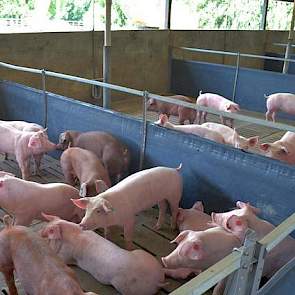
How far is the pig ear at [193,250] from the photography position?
201cm

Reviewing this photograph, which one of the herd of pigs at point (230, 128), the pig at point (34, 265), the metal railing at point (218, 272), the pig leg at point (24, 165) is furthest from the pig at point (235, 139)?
the metal railing at point (218, 272)

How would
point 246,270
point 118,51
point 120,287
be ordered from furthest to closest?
point 118,51 → point 120,287 → point 246,270

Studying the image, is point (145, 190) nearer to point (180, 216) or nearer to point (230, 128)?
point (180, 216)

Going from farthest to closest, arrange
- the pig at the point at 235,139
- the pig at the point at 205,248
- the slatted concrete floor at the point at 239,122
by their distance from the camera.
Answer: the slatted concrete floor at the point at 239,122 → the pig at the point at 235,139 → the pig at the point at 205,248

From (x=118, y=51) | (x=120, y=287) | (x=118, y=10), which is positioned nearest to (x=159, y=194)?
(x=120, y=287)

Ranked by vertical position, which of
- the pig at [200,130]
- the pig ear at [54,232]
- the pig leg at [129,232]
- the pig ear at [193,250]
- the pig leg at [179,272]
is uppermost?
the pig at [200,130]

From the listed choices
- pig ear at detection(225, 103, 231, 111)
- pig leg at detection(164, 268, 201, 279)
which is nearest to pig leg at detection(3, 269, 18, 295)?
pig leg at detection(164, 268, 201, 279)

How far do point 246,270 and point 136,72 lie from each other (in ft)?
20.7

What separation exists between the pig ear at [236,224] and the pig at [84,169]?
3.11 feet

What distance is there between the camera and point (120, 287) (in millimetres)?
2096

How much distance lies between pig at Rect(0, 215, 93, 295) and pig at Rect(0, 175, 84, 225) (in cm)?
63

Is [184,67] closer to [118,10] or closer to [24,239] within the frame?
[118,10]

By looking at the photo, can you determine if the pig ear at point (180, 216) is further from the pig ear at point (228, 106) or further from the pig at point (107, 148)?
the pig ear at point (228, 106)

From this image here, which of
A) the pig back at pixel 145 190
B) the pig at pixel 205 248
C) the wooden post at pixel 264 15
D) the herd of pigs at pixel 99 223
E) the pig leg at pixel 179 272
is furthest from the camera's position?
the wooden post at pixel 264 15
